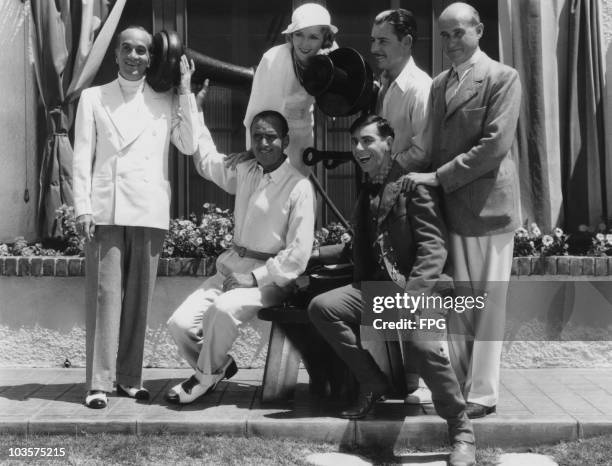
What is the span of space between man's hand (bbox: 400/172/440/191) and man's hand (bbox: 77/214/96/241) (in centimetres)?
171

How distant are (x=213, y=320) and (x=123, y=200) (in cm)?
82

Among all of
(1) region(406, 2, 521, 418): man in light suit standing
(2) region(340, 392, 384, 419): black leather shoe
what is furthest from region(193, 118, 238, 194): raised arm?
(2) region(340, 392, 384, 419): black leather shoe

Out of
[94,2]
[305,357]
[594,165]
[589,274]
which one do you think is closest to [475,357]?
[305,357]

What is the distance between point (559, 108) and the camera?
21.0 ft

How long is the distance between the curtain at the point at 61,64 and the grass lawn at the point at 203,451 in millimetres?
2340

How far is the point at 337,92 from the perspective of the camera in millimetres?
5043

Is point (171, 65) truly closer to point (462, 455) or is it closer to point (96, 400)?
point (96, 400)

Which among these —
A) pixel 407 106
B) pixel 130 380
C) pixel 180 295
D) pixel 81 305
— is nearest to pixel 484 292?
pixel 407 106

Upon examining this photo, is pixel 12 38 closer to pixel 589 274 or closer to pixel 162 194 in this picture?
pixel 162 194

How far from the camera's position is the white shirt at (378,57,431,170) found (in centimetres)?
477

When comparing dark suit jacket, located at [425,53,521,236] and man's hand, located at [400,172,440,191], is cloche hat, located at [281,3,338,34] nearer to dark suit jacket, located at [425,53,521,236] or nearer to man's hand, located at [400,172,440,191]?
dark suit jacket, located at [425,53,521,236]

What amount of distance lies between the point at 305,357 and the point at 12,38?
3.24 m

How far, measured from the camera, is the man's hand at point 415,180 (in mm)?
4445

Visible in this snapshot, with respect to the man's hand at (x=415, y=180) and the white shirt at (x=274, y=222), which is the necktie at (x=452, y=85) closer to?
the man's hand at (x=415, y=180)
